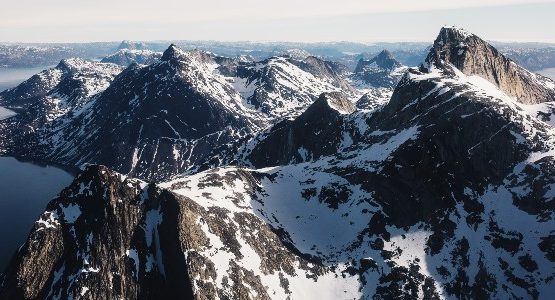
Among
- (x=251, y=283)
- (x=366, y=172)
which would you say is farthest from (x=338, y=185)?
(x=251, y=283)

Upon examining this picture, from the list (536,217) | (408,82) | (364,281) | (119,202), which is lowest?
(364,281)

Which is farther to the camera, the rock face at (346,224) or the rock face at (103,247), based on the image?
the rock face at (346,224)

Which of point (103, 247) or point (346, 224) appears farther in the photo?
point (346, 224)

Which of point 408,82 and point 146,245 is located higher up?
point 408,82

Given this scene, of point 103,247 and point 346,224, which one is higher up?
point 103,247

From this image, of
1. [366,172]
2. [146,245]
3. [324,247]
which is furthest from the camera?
[366,172]

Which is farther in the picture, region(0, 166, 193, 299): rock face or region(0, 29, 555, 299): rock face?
region(0, 29, 555, 299): rock face

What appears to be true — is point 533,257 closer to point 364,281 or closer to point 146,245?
point 364,281

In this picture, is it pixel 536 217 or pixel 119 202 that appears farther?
pixel 536 217
